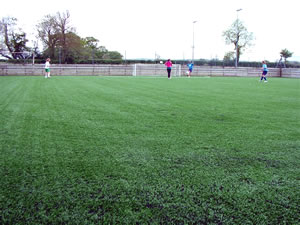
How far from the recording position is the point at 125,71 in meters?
31.1

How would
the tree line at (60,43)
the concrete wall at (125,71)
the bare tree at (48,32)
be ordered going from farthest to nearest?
1. the bare tree at (48,32)
2. the tree line at (60,43)
3. the concrete wall at (125,71)

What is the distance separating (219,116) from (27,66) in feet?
90.8

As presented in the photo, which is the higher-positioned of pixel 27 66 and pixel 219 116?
pixel 27 66

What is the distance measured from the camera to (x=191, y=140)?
328cm

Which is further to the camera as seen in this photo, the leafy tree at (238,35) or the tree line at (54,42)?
the leafy tree at (238,35)

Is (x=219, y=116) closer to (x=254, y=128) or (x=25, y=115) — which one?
(x=254, y=128)

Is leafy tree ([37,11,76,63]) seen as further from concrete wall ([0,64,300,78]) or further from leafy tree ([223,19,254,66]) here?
leafy tree ([223,19,254,66])

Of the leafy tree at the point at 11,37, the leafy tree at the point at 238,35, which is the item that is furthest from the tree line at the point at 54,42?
the leafy tree at the point at 238,35

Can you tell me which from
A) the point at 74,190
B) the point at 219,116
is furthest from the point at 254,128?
the point at 74,190

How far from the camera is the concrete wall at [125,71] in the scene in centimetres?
2755

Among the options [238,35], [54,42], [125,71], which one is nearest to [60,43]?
[54,42]

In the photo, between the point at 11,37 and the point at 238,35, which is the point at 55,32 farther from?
the point at 238,35

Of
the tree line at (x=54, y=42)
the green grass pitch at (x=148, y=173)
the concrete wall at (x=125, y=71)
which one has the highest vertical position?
the tree line at (x=54, y=42)

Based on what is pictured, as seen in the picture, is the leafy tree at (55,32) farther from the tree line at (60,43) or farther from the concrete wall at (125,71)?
the concrete wall at (125,71)
